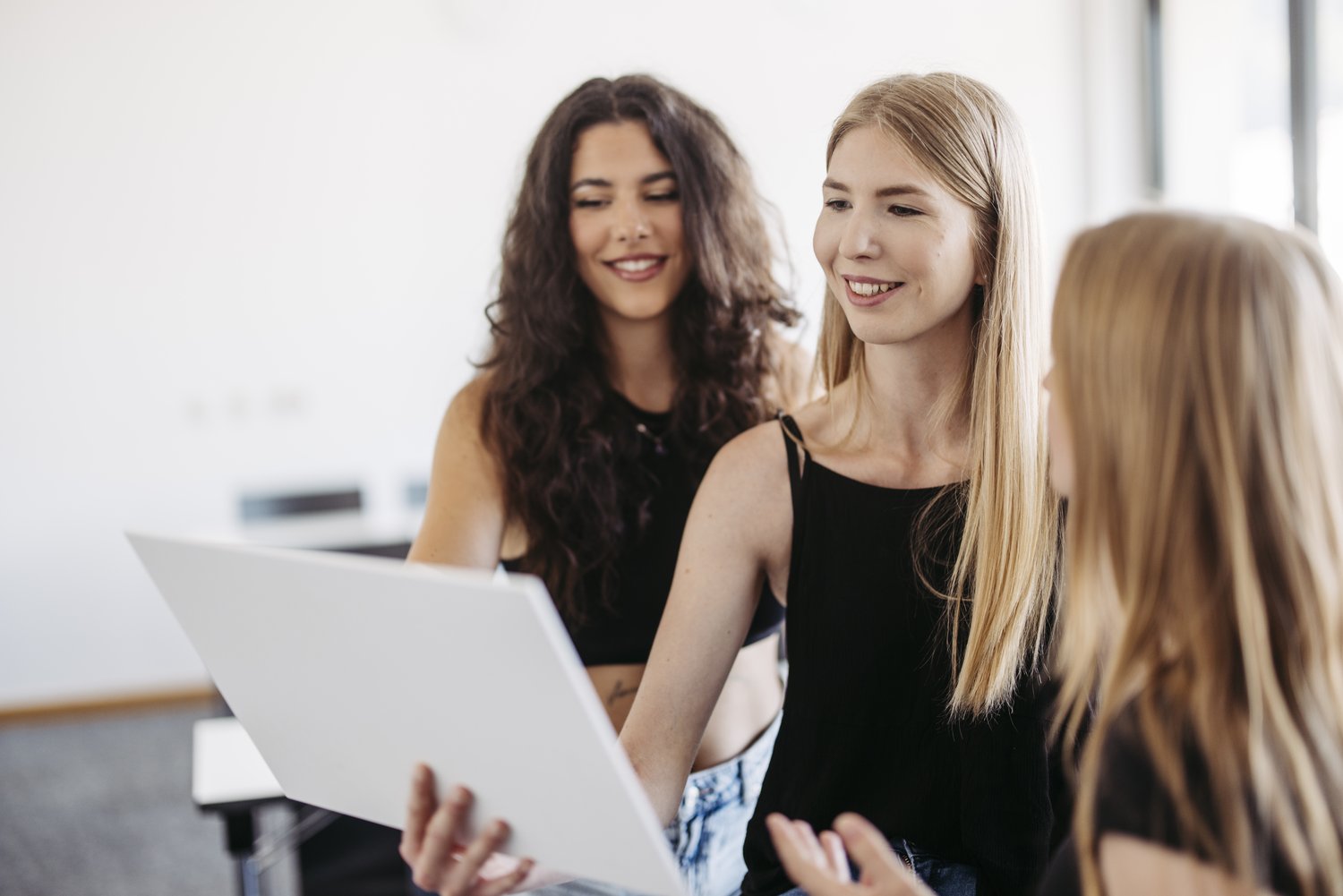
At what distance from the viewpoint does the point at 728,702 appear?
1.70 metres

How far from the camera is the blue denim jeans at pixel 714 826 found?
1.56m

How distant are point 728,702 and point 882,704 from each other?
372 millimetres

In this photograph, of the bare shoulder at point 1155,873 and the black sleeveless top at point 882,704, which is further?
the black sleeveless top at point 882,704

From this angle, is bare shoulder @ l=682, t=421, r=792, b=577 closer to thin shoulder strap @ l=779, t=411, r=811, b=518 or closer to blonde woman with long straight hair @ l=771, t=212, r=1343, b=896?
thin shoulder strap @ l=779, t=411, r=811, b=518

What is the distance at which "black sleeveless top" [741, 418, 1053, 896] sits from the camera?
1.33 m

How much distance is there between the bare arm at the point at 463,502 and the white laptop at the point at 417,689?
1.79 feet

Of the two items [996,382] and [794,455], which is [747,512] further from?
[996,382]

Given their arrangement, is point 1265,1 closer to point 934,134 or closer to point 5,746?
point 934,134

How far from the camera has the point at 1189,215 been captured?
0.92 m

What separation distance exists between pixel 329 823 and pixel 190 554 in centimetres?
179

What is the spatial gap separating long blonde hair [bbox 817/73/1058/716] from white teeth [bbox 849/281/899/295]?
11cm

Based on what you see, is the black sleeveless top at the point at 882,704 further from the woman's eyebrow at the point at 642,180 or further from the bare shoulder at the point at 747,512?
the woman's eyebrow at the point at 642,180

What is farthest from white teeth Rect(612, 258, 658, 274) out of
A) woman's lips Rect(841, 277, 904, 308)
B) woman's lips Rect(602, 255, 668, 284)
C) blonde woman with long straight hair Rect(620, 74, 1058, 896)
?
woman's lips Rect(841, 277, 904, 308)

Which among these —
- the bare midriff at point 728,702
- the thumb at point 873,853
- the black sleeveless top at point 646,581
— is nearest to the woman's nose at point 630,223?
the black sleeveless top at point 646,581
